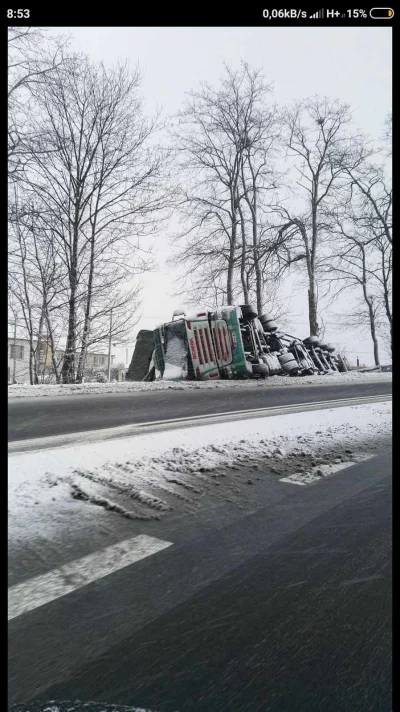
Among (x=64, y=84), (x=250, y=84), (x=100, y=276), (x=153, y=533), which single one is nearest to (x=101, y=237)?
(x=100, y=276)

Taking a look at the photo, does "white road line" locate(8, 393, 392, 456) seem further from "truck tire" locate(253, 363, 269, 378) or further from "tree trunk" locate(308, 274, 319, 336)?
"tree trunk" locate(308, 274, 319, 336)

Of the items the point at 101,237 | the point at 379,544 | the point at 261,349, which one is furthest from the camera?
the point at 261,349

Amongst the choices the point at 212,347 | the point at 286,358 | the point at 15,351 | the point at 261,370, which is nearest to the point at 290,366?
the point at 286,358

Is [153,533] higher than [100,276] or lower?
lower

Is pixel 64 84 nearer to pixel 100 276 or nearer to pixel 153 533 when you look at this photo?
pixel 100 276

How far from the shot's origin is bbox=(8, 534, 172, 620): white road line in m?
1.03

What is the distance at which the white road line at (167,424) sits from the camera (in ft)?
4.96

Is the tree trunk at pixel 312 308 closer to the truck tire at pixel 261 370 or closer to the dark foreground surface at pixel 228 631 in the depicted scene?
the truck tire at pixel 261 370

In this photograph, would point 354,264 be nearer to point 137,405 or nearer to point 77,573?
point 137,405

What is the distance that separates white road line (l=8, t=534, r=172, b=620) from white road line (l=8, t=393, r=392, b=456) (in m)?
0.42
